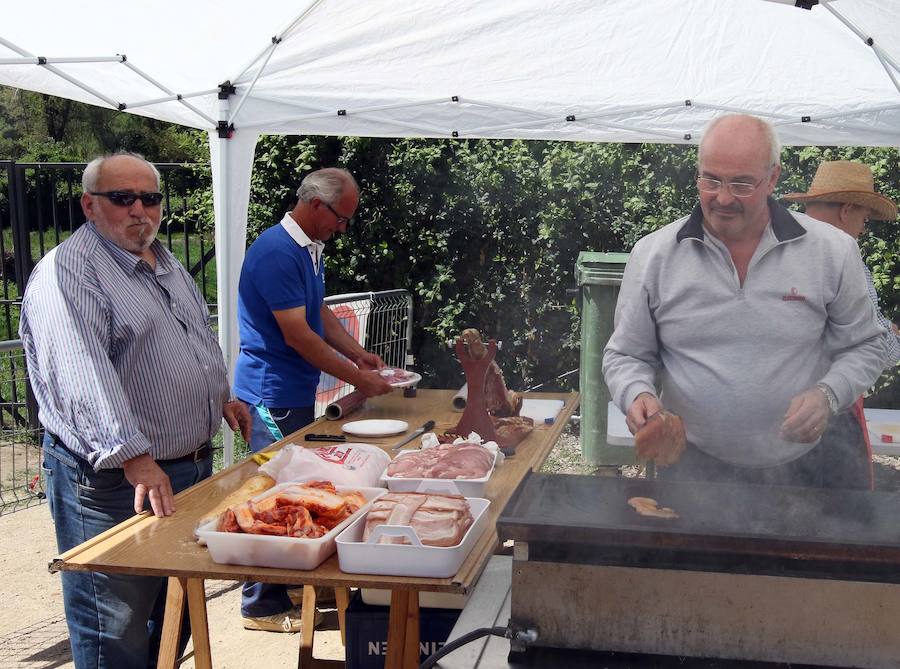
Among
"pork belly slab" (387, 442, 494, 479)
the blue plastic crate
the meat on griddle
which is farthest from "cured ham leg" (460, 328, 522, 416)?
the blue plastic crate

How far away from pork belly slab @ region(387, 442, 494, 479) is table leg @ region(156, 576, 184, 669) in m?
0.83

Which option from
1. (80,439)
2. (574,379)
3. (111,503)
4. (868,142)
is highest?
(868,142)

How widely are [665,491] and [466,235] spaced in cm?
635

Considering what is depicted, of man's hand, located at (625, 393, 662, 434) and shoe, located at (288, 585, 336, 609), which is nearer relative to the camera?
man's hand, located at (625, 393, 662, 434)

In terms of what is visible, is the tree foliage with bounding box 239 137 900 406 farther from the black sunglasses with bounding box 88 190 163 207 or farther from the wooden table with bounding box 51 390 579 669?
the black sunglasses with bounding box 88 190 163 207

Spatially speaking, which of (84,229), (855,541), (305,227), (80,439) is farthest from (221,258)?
(855,541)

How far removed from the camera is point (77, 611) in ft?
9.45

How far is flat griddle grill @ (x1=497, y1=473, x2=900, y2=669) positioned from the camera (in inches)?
68.6

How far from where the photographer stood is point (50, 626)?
4348 mm

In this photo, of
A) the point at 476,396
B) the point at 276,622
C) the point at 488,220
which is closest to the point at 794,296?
the point at 476,396

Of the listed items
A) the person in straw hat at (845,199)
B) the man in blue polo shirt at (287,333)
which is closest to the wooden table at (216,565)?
the man in blue polo shirt at (287,333)

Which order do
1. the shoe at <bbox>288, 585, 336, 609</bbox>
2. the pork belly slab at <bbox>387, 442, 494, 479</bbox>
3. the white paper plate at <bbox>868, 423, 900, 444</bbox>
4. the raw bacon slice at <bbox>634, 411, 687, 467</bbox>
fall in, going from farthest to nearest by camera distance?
the white paper plate at <bbox>868, 423, 900, 444</bbox> → the shoe at <bbox>288, 585, 336, 609</bbox> → the pork belly slab at <bbox>387, 442, 494, 479</bbox> → the raw bacon slice at <bbox>634, 411, 687, 467</bbox>

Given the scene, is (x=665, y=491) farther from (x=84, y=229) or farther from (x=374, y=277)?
(x=374, y=277)

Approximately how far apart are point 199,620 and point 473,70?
335cm
